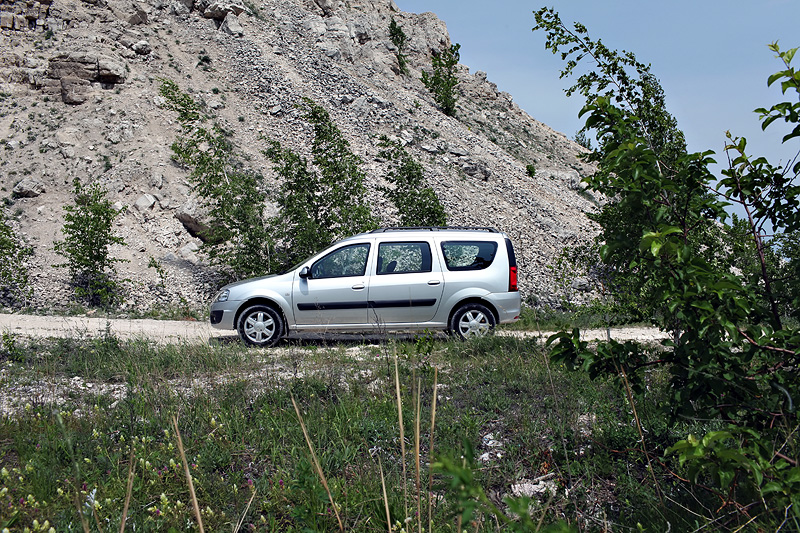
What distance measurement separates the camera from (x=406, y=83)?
3725cm

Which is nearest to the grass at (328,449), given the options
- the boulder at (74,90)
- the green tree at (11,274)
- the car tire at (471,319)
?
the car tire at (471,319)

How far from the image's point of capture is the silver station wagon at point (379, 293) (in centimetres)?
931

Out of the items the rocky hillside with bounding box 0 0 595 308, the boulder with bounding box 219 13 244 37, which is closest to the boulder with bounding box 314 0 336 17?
the rocky hillside with bounding box 0 0 595 308

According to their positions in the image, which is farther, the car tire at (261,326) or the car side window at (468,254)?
the car side window at (468,254)

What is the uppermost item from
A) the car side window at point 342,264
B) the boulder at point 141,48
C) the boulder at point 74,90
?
the boulder at point 141,48

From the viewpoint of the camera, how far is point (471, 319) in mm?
9477

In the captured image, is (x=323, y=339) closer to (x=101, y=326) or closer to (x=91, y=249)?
(x=101, y=326)

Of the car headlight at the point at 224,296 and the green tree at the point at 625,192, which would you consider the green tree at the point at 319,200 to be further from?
the green tree at the point at 625,192

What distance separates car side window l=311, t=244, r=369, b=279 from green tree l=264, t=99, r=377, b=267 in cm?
383

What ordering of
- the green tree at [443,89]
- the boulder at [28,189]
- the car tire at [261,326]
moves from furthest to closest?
the green tree at [443,89]
the boulder at [28,189]
the car tire at [261,326]

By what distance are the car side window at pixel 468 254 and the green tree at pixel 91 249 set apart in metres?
9.35

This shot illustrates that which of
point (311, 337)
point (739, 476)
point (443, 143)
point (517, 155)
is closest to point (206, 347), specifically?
point (311, 337)

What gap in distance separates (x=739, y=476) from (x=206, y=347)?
6.13m

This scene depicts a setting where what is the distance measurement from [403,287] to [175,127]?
58.0ft
